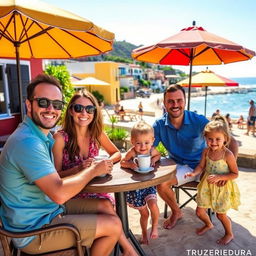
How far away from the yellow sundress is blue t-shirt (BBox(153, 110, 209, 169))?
0.39 meters

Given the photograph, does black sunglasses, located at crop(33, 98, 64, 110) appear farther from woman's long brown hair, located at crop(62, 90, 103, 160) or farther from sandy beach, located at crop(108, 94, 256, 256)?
sandy beach, located at crop(108, 94, 256, 256)

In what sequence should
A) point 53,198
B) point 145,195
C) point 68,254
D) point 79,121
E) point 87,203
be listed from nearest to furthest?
point 53,198 → point 68,254 → point 87,203 → point 79,121 → point 145,195

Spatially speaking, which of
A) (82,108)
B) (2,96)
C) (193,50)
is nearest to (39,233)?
(82,108)

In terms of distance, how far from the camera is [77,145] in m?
2.28

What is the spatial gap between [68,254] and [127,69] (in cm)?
5910

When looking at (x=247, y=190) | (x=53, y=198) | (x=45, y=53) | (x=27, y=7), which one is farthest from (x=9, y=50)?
(x=247, y=190)

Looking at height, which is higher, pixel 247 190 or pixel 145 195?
pixel 145 195

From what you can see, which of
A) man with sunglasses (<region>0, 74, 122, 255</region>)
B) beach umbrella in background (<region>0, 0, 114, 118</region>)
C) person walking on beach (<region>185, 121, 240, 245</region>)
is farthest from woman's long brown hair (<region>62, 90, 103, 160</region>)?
person walking on beach (<region>185, 121, 240, 245</region>)

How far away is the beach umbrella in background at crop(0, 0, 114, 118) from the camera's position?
6.42ft

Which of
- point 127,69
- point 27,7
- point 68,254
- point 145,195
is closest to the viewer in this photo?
point 68,254

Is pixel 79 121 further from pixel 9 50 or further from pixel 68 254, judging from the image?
pixel 9 50

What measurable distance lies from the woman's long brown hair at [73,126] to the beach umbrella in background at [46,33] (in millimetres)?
556

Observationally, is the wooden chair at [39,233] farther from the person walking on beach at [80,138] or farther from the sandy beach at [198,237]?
the sandy beach at [198,237]

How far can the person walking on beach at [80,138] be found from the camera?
2.17 m
